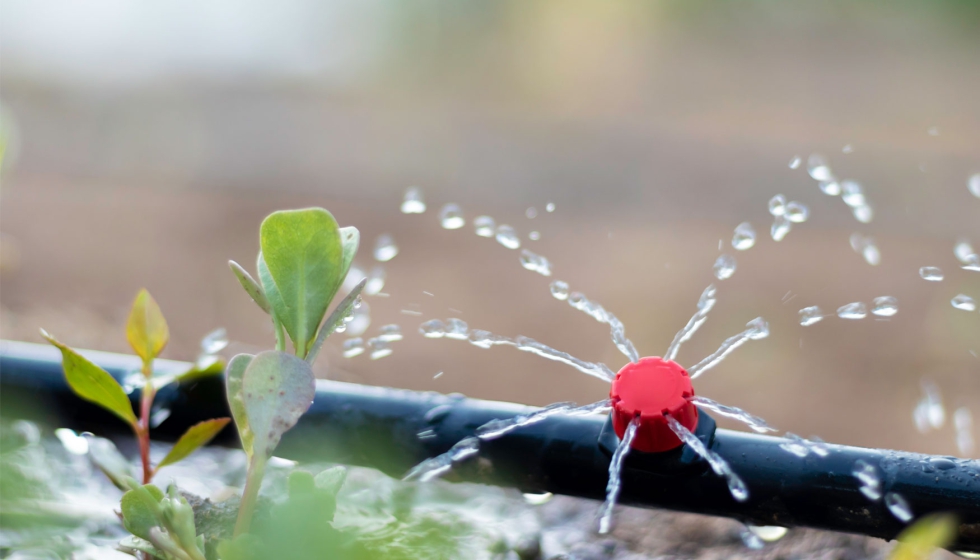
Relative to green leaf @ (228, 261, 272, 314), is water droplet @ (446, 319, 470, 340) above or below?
above

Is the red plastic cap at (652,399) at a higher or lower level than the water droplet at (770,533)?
higher

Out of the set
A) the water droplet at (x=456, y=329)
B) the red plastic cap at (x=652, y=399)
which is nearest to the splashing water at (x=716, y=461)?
the red plastic cap at (x=652, y=399)

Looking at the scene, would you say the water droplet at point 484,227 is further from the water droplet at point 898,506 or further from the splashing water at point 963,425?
the splashing water at point 963,425

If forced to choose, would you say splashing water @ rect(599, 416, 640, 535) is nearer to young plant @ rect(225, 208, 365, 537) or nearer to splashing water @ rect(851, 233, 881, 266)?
young plant @ rect(225, 208, 365, 537)

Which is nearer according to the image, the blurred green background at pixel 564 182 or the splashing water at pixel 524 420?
the splashing water at pixel 524 420

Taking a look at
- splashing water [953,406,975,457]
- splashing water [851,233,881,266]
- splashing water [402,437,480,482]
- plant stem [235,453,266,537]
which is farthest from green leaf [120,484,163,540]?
splashing water [851,233,881,266]

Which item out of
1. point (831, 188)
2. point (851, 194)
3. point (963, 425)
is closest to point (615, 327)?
point (851, 194)

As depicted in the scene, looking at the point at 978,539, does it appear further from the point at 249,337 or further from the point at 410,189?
the point at 410,189
